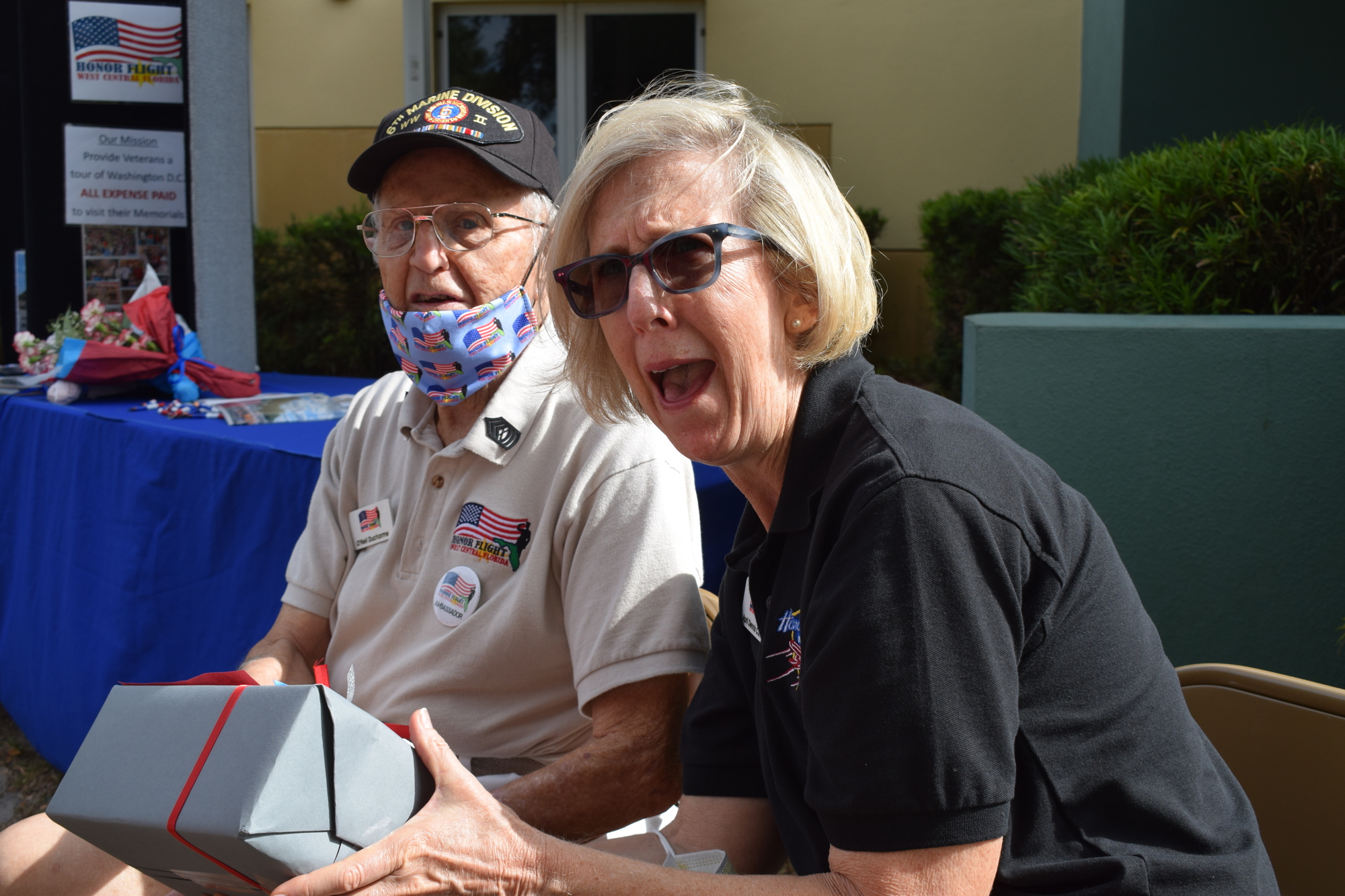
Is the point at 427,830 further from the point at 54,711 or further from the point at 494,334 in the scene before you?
the point at 54,711

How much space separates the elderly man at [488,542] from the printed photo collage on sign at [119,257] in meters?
3.78

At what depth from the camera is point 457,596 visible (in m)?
1.80

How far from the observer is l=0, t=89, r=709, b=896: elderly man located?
165 cm

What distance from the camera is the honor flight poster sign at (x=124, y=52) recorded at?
505cm

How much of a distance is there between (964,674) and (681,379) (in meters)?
0.57

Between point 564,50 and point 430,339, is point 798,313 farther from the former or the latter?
point 564,50

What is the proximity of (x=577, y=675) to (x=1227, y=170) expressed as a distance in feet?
9.56

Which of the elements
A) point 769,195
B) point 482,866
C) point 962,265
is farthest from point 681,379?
point 962,265

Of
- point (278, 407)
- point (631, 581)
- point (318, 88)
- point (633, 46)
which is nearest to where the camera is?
point (631, 581)

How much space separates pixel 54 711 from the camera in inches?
140

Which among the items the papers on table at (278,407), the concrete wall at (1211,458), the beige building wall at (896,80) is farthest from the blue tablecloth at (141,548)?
the beige building wall at (896,80)

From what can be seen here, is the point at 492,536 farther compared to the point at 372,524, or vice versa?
the point at 372,524

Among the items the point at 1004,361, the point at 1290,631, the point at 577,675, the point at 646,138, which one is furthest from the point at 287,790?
the point at 1290,631

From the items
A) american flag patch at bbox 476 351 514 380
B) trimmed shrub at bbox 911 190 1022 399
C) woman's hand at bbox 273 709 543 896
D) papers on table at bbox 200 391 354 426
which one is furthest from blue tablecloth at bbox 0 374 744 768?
trimmed shrub at bbox 911 190 1022 399
